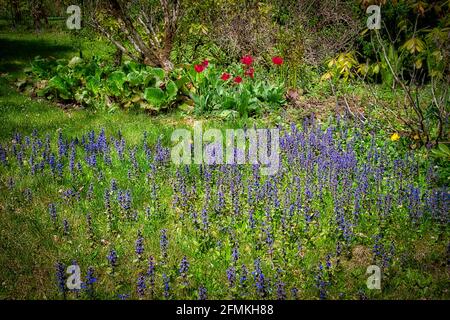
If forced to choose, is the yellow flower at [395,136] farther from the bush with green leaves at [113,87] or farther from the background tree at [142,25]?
the background tree at [142,25]

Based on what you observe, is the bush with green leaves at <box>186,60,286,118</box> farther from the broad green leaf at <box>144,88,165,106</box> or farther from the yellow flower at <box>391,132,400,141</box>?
the yellow flower at <box>391,132,400,141</box>

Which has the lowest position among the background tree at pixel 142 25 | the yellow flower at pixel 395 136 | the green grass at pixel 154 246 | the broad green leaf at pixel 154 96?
the green grass at pixel 154 246

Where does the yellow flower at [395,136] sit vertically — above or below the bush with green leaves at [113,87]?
below

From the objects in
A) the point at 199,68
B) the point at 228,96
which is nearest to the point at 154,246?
the point at 228,96

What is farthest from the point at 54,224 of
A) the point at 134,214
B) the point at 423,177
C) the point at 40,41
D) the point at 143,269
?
the point at 40,41

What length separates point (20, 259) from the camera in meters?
3.63

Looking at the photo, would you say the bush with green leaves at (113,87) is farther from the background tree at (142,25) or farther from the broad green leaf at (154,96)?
the background tree at (142,25)

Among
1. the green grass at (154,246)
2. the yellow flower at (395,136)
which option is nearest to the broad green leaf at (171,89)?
the green grass at (154,246)

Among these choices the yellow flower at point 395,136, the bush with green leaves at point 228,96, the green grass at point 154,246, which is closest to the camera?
the green grass at point 154,246

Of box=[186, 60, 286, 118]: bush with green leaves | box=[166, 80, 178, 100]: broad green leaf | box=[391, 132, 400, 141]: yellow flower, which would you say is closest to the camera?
box=[391, 132, 400, 141]: yellow flower

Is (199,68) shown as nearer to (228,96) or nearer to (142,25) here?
(228,96)

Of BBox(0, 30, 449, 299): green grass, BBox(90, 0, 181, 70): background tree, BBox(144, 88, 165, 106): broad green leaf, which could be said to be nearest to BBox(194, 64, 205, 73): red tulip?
BBox(144, 88, 165, 106): broad green leaf

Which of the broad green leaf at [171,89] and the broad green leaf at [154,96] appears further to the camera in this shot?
the broad green leaf at [171,89]

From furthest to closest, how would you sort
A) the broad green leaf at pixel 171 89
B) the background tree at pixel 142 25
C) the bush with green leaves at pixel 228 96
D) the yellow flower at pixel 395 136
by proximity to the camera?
1. the background tree at pixel 142 25
2. the broad green leaf at pixel 171 89
3. the bush with green leaves at pixel 228 96
4. the yellow flower at pixel 395 136
